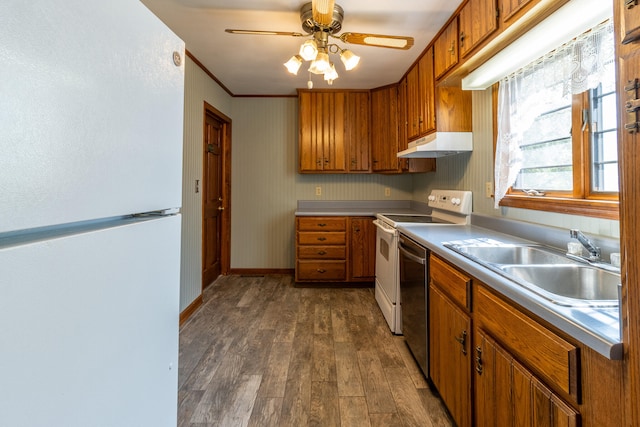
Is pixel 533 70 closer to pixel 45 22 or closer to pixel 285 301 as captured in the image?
pixel 45 22

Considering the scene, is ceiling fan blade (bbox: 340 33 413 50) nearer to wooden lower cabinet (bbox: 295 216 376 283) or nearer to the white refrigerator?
the white refrigerator

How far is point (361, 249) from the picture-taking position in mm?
3504

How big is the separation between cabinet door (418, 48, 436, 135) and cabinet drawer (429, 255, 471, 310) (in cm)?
130

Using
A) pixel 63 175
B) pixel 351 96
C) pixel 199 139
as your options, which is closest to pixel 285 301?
pixel 199 139

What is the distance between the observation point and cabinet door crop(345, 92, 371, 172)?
12.2ft

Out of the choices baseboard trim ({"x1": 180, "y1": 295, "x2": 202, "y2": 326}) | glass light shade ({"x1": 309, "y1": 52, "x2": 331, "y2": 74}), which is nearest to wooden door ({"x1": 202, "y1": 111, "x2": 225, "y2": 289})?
baseboard trim ({"x1": 180, "y1": 295, "x2": 202, "y2": 326})

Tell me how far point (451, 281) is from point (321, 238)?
2.20 m

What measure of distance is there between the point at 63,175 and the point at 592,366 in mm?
1090

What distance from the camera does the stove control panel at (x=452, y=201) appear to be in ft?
7.57

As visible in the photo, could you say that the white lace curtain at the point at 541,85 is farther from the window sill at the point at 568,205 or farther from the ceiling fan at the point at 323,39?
the ceiling fan at the point at 323,39

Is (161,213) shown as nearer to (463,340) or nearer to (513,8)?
(463,340)

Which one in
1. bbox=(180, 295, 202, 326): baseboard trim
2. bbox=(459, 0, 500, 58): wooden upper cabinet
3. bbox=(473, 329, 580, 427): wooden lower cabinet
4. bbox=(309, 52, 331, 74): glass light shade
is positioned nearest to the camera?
bbox=(473, 329, 580, 427): wooden lower cabinet

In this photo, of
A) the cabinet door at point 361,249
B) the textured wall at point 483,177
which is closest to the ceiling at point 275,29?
the textured wall at point 483,177

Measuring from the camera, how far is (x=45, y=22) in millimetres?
380
